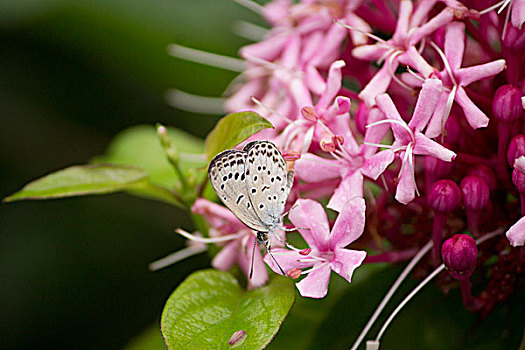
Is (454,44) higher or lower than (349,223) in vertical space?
higher

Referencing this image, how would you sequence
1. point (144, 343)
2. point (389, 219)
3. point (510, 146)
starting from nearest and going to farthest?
point (510, 146)
point (389, 219)
point (144, 343)

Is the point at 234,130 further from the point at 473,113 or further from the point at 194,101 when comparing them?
the point at 194,101

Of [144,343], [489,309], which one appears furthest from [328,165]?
[144,343]

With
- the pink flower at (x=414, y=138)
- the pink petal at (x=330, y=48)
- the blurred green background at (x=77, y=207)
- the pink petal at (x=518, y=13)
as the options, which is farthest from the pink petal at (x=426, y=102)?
the blurred green background at (x=77, y=207)

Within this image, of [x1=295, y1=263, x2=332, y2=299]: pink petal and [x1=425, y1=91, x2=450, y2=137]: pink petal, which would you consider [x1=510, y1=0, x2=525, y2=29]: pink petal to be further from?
[x1=295, y1=263, x2=332, y2=299]: pink petal

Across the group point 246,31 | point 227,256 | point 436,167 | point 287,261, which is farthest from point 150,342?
point 246,31

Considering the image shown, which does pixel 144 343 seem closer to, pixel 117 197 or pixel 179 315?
pixel 179 315
